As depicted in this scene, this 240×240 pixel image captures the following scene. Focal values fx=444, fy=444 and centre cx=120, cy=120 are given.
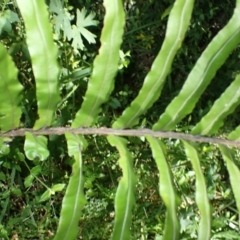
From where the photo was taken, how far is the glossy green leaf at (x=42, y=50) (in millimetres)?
1226

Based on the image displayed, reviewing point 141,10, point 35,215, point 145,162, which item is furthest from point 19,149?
point 141,10

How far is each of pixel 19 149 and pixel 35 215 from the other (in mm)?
395

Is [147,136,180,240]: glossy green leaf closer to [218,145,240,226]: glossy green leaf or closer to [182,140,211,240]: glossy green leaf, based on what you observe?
[182,140,211,240]: glossy green leaf

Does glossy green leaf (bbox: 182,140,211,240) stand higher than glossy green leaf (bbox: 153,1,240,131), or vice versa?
glossy green leaf (bbox: 153,1,240,131)

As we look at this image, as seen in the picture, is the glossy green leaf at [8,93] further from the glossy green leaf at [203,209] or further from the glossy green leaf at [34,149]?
the glossy green leaf at [203,209]

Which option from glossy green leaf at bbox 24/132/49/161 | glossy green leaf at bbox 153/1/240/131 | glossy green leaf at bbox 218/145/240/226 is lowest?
glossy green leaf at bbox 218/145/240/226

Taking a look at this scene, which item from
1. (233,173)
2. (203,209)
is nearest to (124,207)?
(203,209)

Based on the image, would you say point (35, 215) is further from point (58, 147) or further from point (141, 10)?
point (141, 10)

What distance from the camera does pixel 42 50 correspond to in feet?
4.18

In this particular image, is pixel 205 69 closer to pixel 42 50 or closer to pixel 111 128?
pixel 111 128

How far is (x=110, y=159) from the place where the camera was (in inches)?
92.1

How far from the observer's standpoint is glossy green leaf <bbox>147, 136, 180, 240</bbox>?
132 cm

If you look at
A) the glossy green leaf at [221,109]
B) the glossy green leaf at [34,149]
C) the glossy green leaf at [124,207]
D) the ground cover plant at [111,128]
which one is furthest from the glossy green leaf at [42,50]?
the glossy green leaf at [221,109]

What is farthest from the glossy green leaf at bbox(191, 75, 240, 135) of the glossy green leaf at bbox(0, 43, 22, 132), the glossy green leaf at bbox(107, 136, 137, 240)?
the glossy green leaf at bbox(0, 43, 22, 132)
